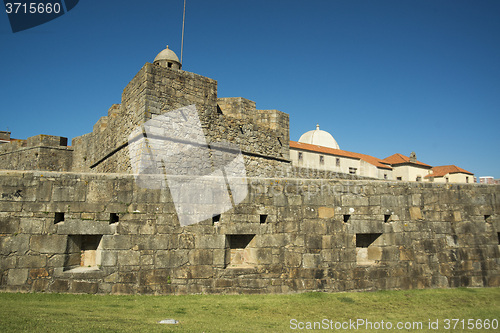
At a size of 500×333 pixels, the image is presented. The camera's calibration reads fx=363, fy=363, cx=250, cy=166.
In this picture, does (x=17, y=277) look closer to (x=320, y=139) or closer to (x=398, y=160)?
(x=320, y=139)

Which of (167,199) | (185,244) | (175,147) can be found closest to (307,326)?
(185,244)

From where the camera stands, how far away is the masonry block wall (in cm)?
623

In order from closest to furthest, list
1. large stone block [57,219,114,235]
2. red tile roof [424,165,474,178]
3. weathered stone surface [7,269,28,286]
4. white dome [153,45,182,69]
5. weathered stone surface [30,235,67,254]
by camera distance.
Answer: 1. weathered stone surface [7,269,28,286]
2. weathered stone surface [30,235,67,254]
3. large stone block [57,219,114,235]
4. white dome [153,45,182,69]
5. red tile roof [424,165,474,178]

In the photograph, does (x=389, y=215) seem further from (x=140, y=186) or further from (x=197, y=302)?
(x=140, y=186)

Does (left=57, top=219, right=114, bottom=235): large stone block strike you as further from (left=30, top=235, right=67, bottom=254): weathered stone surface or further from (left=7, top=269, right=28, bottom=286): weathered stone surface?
(left=7, top=269, right=28, bottom=286): weathered stone surface

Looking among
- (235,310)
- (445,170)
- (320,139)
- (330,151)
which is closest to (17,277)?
(235,310)

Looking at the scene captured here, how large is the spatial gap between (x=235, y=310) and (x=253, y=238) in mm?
1527

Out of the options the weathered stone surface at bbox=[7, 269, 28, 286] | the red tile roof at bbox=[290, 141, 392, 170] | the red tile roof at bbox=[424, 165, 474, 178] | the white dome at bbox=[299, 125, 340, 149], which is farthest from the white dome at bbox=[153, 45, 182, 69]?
the red tile roof at bbox=[424, 165, 474, 178]

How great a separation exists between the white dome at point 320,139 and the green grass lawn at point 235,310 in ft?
127

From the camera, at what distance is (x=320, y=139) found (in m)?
45.9

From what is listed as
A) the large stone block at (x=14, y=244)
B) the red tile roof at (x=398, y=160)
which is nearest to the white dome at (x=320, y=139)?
the red tile roof at (x=398, y=160)

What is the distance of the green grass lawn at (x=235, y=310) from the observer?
15.0 ft

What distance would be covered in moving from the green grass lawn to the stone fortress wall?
316mm

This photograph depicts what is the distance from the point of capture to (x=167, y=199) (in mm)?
6621
